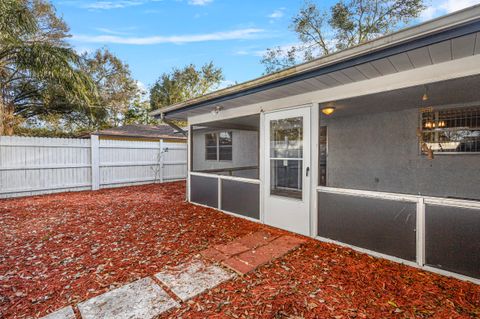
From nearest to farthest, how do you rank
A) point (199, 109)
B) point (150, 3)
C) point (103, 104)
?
point (199, 109)
point (150, 3)
point (103, 104)

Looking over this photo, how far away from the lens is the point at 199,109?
5.21 metres

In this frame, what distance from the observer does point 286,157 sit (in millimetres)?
4121

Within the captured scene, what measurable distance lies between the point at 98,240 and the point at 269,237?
277cm

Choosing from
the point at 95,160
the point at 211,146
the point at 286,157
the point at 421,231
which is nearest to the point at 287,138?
the point at 286,157

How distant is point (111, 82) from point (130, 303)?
2003 cm

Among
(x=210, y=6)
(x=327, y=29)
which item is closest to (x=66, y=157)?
(x=210, y=6)

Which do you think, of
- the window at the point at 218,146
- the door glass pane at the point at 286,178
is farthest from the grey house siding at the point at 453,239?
the window at the point at 218,146

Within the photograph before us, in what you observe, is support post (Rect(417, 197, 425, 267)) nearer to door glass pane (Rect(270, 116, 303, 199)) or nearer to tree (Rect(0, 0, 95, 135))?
door glass pane (Rect(270, 116, 303, 199))

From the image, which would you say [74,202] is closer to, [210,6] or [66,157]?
[66,157]

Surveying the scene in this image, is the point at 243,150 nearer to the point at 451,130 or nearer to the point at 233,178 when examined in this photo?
the point at 233,178

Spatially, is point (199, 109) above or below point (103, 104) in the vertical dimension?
below

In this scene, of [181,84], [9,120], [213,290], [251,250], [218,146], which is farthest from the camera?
[181,84]

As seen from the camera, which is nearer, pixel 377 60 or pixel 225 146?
pixel 377 60

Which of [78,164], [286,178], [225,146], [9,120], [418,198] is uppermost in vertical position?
[9,120]
